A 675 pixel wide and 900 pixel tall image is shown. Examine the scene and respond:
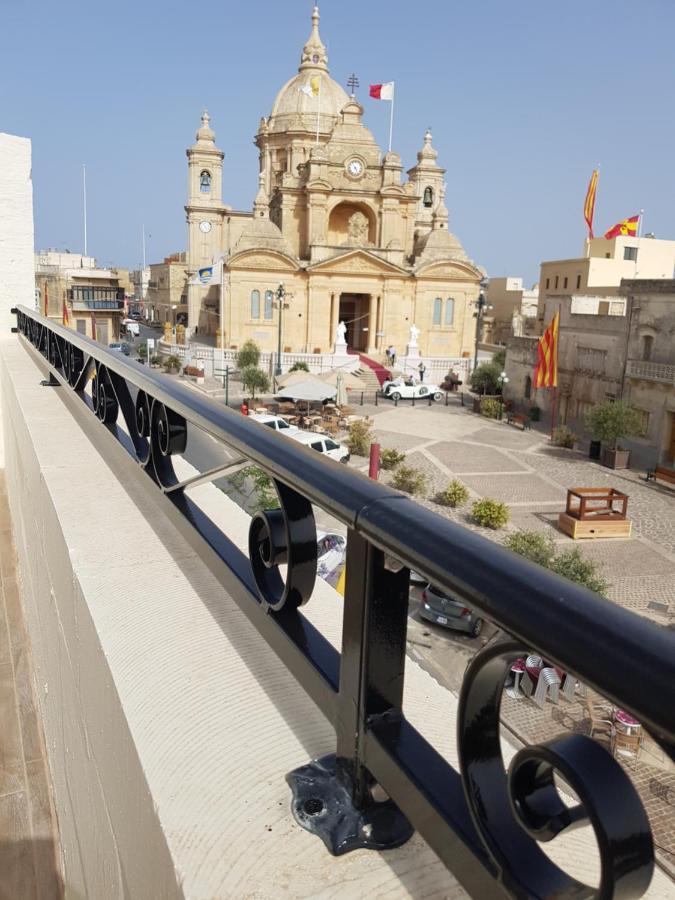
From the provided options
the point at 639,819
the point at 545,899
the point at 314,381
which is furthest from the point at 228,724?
the point at 314,381

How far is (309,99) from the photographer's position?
49.6 m

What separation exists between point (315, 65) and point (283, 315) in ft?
71.3

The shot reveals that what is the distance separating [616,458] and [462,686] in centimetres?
2394

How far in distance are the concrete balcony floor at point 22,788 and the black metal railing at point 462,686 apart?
1.59m

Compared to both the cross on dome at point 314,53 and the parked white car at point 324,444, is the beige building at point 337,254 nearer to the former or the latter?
the cross on dome at point 314,53

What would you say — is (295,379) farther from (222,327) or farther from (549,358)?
(222,327)

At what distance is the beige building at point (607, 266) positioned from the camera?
1689 inches

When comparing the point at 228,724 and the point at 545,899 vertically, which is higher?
the point at 545,899

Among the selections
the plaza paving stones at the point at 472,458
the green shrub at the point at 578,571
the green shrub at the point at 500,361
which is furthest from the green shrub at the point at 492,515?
the green shrub at the point at 500,361

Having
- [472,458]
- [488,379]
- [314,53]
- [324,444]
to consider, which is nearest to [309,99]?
[314,53]

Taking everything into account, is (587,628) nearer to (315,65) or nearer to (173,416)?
(173,416)

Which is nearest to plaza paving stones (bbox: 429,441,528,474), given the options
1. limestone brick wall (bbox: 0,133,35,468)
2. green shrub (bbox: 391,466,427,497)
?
green shrub (bbox: 391,466,427,497)

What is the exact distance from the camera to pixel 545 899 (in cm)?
85

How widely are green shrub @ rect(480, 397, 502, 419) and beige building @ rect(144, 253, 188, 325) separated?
38.1m
